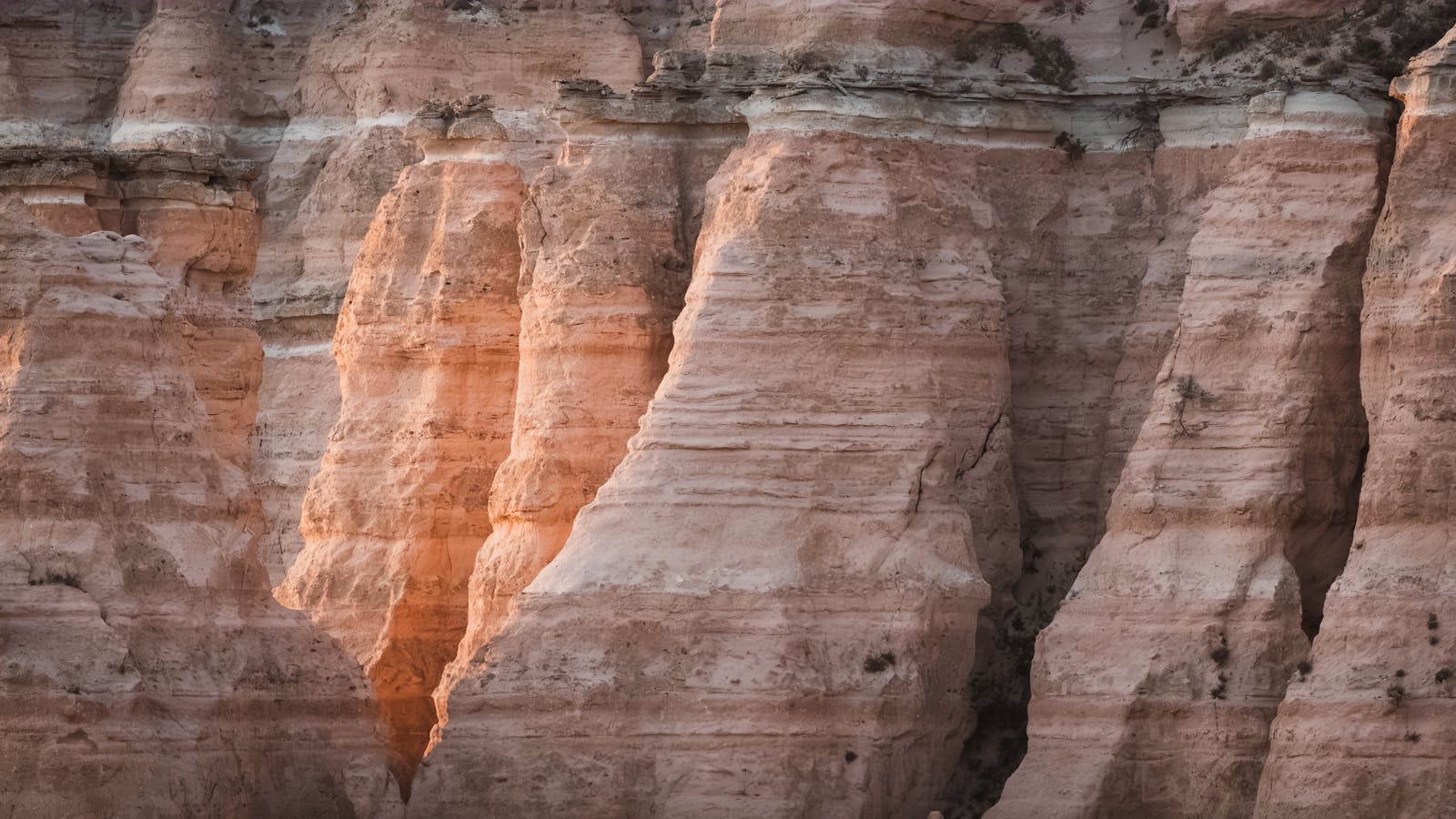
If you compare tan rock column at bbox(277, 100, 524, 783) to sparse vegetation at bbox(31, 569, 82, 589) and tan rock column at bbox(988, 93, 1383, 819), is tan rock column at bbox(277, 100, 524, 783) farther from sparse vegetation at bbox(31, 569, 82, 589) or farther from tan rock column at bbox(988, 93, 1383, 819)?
tan rock column at bbox(988, 93, 1383, 819)

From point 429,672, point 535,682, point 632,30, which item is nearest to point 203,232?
point 429,672

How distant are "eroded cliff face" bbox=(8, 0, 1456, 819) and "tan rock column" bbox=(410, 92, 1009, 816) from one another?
46 mm

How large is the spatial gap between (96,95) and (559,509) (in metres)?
29.8

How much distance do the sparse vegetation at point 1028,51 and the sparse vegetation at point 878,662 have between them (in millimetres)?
7384

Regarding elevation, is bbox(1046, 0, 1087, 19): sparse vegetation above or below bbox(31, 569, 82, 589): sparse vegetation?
above

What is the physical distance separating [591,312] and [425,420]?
175 inches

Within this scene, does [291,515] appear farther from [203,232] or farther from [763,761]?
[763,761]

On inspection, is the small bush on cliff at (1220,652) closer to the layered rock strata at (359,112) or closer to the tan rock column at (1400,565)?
the tan rock column at (1400,565)

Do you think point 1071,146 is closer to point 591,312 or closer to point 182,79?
point 591,312

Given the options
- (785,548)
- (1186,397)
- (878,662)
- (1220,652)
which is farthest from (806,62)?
(1220,652)

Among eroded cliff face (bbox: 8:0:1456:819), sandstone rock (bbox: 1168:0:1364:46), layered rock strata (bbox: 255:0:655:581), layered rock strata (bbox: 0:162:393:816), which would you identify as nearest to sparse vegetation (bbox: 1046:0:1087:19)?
eroded cliff face (bbox: 8:0:1456:819)

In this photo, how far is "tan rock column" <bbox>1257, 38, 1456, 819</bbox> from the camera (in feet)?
147

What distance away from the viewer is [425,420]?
183ft

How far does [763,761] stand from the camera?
4806cm
